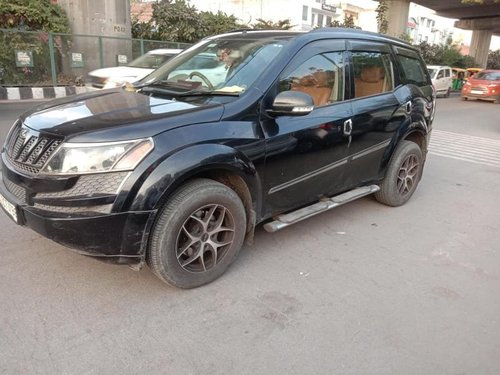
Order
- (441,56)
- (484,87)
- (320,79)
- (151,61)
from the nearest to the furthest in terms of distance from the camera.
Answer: (320,79)
(151,61)
(484,87)
(441,56)

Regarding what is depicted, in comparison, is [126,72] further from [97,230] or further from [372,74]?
[97,230]

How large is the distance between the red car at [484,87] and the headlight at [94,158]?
23.8 metres

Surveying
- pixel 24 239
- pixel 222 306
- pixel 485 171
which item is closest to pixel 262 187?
pixel 222 306

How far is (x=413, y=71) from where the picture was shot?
520 centimetres

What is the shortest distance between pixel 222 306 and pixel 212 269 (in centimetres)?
33

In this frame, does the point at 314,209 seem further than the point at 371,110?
No

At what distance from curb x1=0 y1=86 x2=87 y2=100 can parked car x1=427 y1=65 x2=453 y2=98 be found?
56.5 ft

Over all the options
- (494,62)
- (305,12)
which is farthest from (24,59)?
(494,62)

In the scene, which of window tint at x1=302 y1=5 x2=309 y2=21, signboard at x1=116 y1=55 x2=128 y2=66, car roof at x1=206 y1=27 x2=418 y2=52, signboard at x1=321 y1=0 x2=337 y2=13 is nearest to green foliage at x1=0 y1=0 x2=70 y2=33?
signboard at x1=116 y1=55 x2=128 y2=66

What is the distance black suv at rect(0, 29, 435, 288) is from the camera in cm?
265

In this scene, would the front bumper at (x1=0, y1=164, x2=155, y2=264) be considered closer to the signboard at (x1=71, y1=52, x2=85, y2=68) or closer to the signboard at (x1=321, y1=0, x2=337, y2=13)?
the signboard at (x1=71, y1=52, x2=85, y2=68)

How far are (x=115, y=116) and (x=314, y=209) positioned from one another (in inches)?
76.3

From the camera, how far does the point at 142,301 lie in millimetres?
2994

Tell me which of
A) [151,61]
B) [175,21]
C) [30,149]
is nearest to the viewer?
[30,149]
